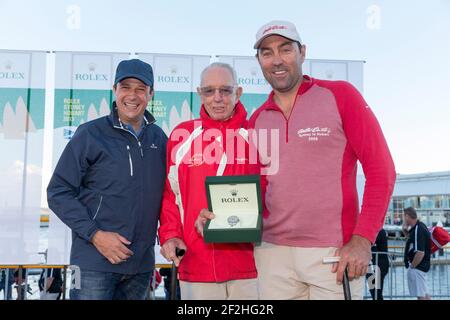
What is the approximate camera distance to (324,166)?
7.24 feet

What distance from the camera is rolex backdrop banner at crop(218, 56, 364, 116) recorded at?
226 inches

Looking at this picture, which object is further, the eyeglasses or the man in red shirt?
the eyeglasses

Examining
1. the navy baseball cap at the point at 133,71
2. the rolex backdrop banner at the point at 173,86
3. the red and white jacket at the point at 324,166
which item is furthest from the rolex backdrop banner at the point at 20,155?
the red and white jacket at the point at 324,166

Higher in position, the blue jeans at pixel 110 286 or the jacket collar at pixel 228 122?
the jacket collar at pixel 228 122

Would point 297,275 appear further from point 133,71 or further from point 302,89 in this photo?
point 133,71

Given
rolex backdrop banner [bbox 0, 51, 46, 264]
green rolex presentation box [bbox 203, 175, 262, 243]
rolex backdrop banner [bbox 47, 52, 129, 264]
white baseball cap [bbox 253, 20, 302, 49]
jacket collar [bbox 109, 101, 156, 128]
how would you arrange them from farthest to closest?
1. rolex backdrop banner [bbox 47, 52, 129, 264]
2. rolex backdrop banner [bbox 0, 51, 46, 264]
3. jacket collar [bbox 109, 101, 156, 128]
4. white baseball cap [bbox 253, 20, 302, 49]
5. green rolex presentation box [bbox 203, 175, 262, 243]

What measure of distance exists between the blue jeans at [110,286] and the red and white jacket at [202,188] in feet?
1.52

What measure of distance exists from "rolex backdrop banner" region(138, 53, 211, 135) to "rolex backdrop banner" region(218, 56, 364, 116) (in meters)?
0.47

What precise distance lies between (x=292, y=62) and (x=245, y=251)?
1.06m

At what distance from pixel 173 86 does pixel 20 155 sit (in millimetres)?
2120

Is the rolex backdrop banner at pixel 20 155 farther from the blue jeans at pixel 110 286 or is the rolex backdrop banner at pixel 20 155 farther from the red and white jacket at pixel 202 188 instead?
the red and white jacket at pixel 202 188

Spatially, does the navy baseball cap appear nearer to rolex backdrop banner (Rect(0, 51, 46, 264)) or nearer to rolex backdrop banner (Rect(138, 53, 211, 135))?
rolex backdrop banner (Rect(138, 53, 211, 135))

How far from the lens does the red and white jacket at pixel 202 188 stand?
231cm

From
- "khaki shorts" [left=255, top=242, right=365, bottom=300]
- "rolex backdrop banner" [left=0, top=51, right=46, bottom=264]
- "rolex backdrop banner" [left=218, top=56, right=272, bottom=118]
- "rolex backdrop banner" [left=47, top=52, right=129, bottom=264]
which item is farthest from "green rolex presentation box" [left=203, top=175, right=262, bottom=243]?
"rolex backdrop banner" [left=0, top=51, right=46, bottom=264]
